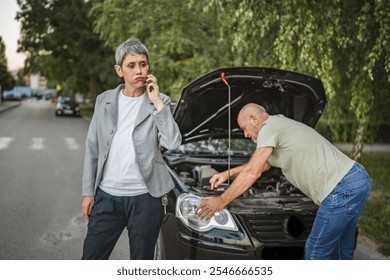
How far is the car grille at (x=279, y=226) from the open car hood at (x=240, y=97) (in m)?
0.99

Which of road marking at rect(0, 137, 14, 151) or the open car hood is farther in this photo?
road marking at rect(0, 137, 14, 151)

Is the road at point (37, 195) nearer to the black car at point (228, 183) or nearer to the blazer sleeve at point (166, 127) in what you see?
the black car at point (228, 183)

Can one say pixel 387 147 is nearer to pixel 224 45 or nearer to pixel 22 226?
pixel 224 45

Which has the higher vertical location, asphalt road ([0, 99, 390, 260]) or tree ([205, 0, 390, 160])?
tree ([205, 0, 390, 160])

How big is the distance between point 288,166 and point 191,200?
2.22 feet

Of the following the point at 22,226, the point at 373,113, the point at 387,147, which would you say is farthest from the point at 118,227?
the point at 387,147

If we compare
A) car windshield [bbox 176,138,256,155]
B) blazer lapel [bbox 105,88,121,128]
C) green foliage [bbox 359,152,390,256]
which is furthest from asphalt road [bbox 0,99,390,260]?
blazer lapel [bbox 105,88,121,128]

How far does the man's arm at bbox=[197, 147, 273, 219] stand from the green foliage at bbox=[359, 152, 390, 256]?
1.77 metres

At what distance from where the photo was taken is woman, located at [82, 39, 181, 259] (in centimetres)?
213

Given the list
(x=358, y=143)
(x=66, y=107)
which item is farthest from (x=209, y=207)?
(x=66, y=107)

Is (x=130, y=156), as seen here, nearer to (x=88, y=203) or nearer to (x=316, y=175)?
(x=88, y=203)

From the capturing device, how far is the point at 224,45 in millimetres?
8211

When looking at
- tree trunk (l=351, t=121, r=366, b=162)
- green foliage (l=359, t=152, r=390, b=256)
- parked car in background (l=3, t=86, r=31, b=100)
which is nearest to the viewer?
green foliage (l=359, t=152, r=390, b=256)

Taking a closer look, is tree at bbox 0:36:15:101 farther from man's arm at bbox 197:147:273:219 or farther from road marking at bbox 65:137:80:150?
road marking at bbox 65:137:80:150
